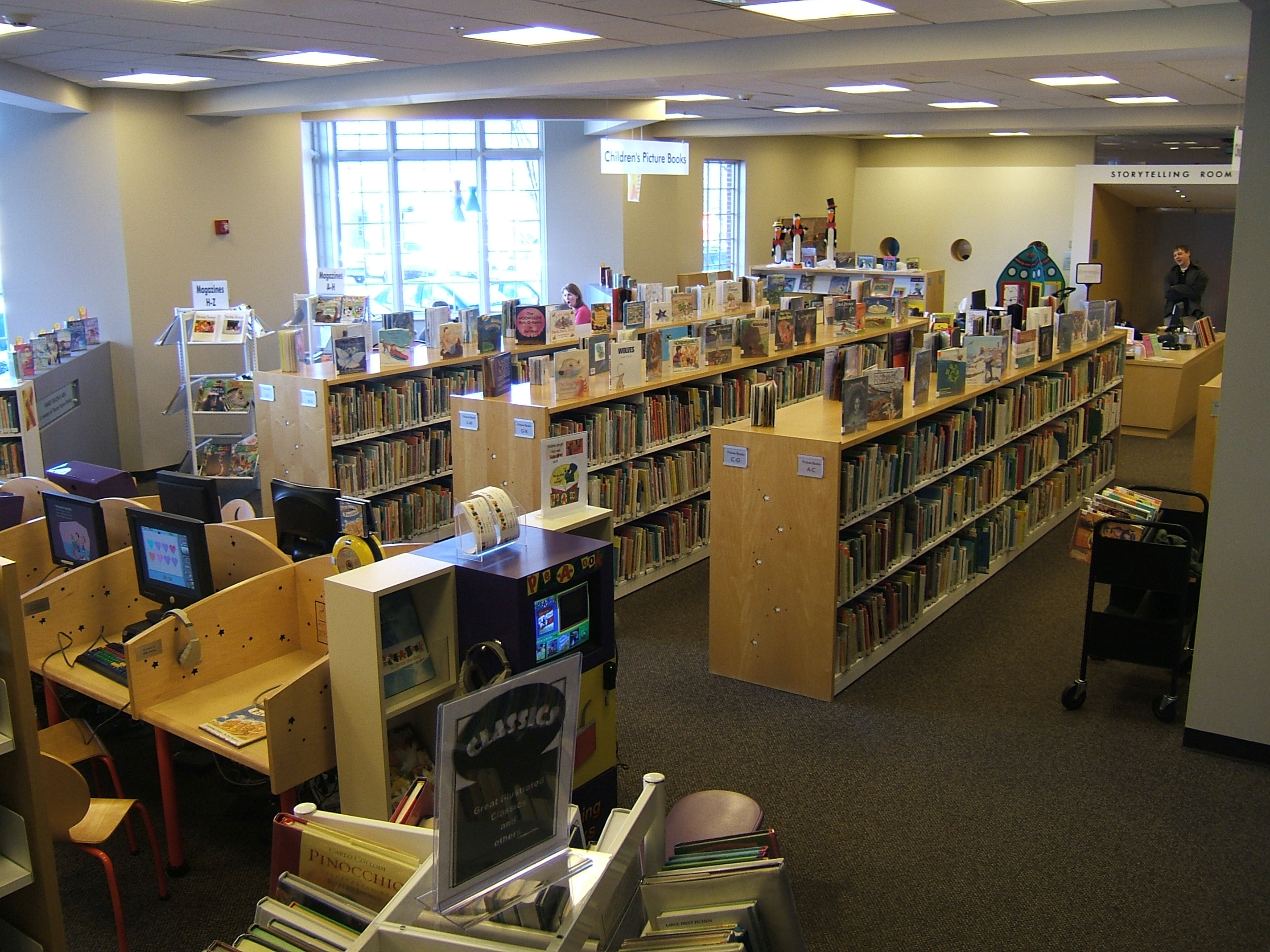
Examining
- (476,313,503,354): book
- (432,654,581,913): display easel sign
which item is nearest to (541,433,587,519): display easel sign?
(432,654,581,913): display easel sign

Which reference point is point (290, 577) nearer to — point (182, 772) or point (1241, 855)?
point (182, 772)

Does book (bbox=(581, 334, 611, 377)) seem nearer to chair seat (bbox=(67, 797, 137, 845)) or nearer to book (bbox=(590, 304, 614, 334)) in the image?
book (bbox=(590, 304, 614, 334))

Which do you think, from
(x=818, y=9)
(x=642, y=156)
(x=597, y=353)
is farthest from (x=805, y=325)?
(x=642, y=156)

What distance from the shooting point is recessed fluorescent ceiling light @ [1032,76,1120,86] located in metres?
8.73

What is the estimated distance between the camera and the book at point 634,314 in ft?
29.8

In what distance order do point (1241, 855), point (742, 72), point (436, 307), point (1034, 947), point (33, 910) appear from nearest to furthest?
point (33, 910), point (1034, 947), point (1241, 855), point (742, 72), point (436, 307)

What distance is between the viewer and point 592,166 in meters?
14.5

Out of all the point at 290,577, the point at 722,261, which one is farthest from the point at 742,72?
the point at 722,261

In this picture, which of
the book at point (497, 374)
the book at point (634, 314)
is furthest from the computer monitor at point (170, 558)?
the book at point (634, 314)

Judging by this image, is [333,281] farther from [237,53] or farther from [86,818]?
[86,818]

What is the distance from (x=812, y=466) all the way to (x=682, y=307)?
16.0 ft

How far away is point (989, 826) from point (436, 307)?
17.9 feet

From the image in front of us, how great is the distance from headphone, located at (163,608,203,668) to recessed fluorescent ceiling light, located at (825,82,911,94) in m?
7.35

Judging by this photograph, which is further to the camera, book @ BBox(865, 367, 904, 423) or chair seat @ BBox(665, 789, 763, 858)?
book @ BBox(865, 367, 904, 423)
